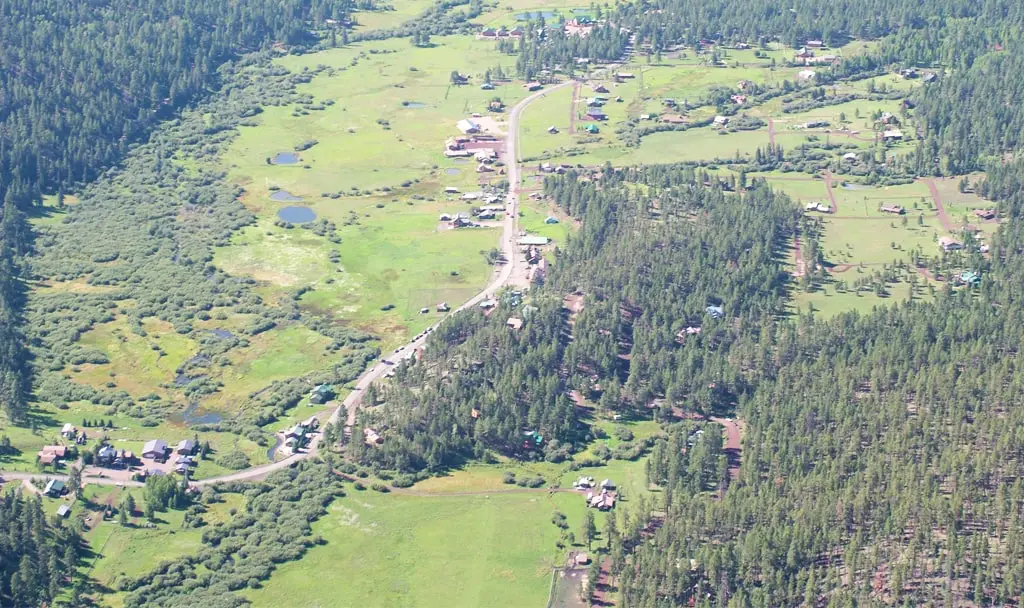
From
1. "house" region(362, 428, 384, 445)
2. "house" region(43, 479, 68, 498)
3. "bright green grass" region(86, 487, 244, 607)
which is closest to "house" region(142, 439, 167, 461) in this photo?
"bright green grass" region(86, 487, 244, 607)

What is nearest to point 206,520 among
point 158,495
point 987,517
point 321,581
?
point 158,495

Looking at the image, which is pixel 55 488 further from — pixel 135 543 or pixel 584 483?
pixel 584 483

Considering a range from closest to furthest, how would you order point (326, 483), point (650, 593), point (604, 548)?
point (650, 593) → point (604, 548) → point (326, 483)

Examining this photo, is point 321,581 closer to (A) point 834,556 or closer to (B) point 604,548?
(B) point 604,548

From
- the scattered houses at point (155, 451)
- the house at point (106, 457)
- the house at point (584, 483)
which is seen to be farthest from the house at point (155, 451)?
the house at point (584, 483)

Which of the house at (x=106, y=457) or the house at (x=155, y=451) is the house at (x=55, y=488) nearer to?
the house at (x=106, y=457)

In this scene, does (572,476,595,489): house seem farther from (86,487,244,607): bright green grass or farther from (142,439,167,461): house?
(142,439,167,461): house
